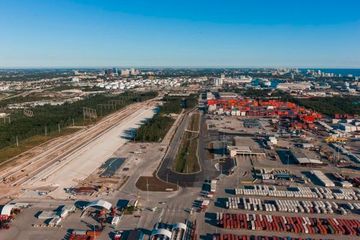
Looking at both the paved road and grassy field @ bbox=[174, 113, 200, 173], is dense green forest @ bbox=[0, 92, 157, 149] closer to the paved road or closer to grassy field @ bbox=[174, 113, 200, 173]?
grassy field @ bbox=[174, 113, 200, 173]

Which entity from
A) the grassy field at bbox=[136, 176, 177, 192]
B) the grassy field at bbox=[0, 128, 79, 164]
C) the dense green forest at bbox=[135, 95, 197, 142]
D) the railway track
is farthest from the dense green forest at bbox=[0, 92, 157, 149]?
the grassy field at bbox=[136, 176, 177, 192]

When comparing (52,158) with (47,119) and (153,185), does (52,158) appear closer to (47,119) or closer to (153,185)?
(153,185)

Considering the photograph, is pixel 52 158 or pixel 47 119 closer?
pixel 52 158

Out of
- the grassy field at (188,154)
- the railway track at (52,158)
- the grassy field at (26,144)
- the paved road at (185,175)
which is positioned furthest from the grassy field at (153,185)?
the grassy field at (26,144)

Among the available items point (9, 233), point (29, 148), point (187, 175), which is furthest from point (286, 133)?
point (9, 233)

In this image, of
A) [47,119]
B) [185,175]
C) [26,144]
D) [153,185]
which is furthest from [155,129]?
[153,185]

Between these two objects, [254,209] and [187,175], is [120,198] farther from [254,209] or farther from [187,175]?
[254,209]
